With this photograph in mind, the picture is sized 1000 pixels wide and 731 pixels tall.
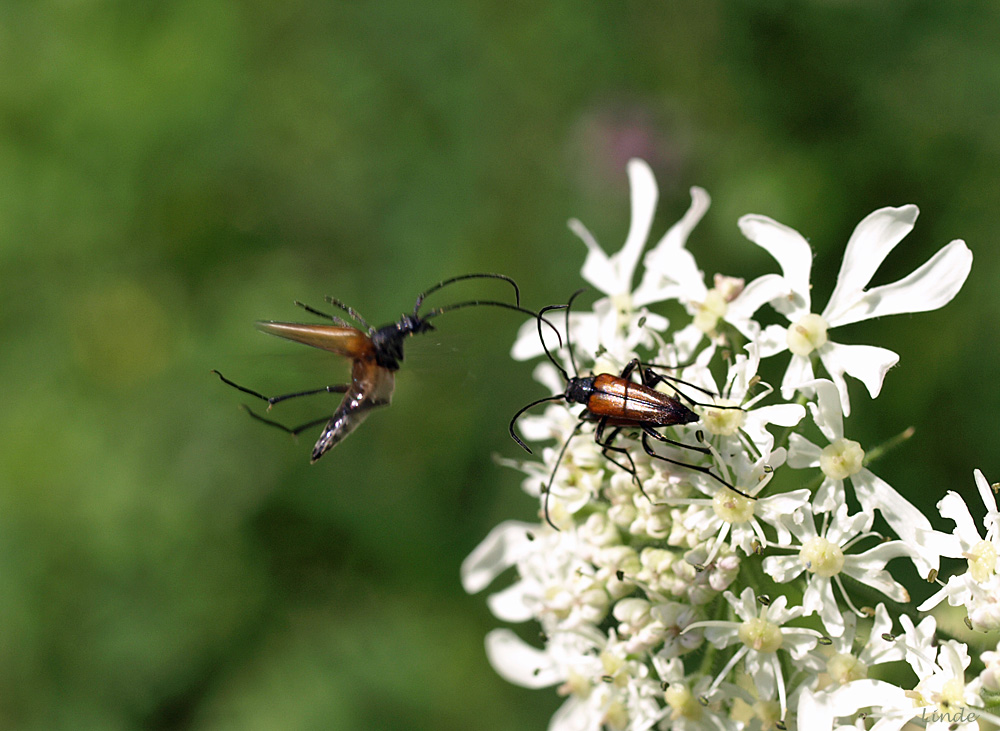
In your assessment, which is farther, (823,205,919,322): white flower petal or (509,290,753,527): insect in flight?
(823,205,919,322): white flower petal

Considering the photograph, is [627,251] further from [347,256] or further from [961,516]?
[347,256]

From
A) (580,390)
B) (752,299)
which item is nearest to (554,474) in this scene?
(580,390)

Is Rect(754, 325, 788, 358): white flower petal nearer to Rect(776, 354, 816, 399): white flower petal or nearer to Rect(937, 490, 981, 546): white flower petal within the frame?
Rect(776, 354, 816, 399): white flower petal

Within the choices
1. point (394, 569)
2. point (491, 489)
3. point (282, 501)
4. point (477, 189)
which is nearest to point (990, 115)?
point (477, 189)

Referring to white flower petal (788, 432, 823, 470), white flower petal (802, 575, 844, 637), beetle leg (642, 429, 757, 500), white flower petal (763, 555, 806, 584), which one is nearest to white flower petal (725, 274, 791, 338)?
white flower petal (788, 432, 823, 470)

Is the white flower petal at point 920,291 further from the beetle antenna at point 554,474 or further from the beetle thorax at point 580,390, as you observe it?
the beetle antenna at point 554,474

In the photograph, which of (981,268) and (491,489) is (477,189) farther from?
(981,268)
